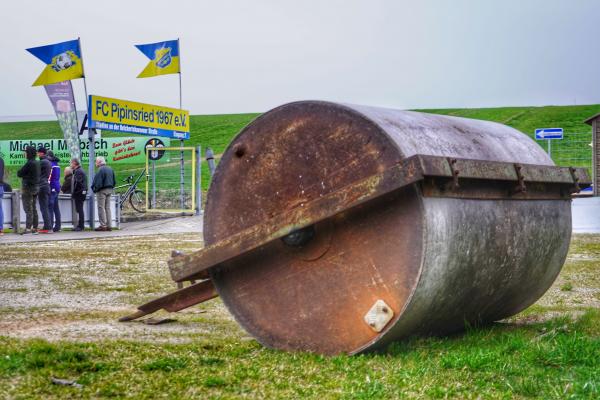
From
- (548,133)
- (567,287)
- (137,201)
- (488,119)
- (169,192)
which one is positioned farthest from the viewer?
(488,119)

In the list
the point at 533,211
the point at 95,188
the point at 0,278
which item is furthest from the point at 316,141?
the point at 95,188

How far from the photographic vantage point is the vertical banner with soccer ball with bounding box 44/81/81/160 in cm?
3216

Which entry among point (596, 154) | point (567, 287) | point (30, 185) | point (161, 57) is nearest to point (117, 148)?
point (161, 57)

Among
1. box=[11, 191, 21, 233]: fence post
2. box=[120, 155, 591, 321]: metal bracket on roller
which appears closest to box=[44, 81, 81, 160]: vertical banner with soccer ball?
box=[11, 191, 21, 233]: fence post

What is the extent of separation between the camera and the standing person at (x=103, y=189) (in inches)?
938

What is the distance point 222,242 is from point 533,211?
2128 millimetres

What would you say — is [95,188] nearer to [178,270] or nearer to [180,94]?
[180,94]

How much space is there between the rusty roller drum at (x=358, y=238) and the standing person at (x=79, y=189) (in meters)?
18.4

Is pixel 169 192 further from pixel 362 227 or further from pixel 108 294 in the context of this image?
pixel 362 227

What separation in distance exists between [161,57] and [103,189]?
10784 mm

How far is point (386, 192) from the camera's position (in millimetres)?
4965

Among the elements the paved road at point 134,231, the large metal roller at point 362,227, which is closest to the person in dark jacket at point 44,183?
the paved road at point 134,231

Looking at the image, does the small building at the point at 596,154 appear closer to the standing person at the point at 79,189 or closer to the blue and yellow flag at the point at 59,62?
the blue and yellow flag at the point at 59,62

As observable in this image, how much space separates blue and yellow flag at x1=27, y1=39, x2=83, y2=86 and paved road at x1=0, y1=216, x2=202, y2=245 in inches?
218
